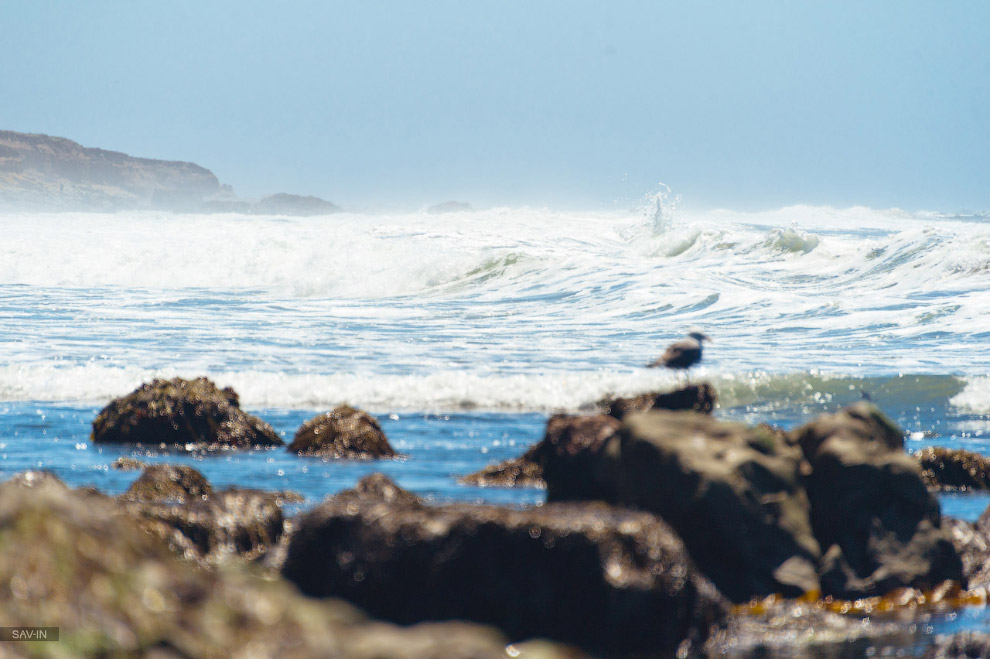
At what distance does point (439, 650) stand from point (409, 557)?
260 cm

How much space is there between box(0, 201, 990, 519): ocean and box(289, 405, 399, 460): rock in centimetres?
21

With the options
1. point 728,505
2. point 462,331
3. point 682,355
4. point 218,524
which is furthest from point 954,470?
point 462,331

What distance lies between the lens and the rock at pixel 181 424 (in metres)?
10.1

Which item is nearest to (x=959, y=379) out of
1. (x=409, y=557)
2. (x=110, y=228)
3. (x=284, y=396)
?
(x=284, y=396)

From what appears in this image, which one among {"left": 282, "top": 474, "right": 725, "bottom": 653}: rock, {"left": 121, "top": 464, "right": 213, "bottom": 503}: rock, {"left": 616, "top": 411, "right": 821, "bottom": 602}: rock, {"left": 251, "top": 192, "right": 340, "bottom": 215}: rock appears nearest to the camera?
{"left": 282, "top": 474, "right": 725, "bottom": 653}: rock

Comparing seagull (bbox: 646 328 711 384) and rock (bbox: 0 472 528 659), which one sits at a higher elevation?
seagull (bbox: 646 328 711 384)

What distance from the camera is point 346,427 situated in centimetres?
959

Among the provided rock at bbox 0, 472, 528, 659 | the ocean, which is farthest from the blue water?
rock at bbox 0, 472, 528, 659

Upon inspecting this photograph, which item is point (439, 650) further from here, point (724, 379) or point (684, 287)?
point (684, 287)

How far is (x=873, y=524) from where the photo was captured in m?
5.63

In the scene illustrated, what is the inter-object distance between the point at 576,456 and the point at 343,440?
3.10m

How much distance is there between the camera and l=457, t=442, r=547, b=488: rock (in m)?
8.23

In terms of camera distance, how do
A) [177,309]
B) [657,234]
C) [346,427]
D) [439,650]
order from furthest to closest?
[657,234] → [177,309] → [346,427] → [439,650]

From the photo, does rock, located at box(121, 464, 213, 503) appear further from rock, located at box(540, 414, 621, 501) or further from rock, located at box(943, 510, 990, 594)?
rock, located at box(943, 510, 990, 594)
